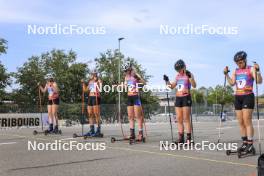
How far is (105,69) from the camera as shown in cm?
5562

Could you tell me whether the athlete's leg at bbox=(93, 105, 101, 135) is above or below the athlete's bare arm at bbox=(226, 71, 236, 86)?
below

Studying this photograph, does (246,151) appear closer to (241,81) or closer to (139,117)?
(241,81)

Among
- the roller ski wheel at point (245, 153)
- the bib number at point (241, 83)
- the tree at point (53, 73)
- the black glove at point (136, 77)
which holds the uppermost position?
the tree at point (53, 73)

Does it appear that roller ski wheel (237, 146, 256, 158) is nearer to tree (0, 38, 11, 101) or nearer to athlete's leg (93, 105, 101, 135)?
athlete's leg (93, 105, 101, 135)

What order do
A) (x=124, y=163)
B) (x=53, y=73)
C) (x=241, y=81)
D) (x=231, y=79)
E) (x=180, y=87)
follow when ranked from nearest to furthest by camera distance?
(x=124, y=163)
(x=241, y=81)
(x=231, y=79)
(x=180, y=87)
(x=53, y=73)

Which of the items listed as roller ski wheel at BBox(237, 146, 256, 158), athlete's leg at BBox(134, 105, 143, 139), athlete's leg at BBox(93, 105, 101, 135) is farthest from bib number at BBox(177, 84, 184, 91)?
athlete's leg at BBox(93, 105, 101, 135)

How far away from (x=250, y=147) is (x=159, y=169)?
273cm

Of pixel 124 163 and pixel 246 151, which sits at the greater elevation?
pixel 246 151

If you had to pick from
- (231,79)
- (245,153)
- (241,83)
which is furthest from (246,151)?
(231,79)

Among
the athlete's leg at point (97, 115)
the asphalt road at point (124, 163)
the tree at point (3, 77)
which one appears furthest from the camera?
the tree at point (3, 77)

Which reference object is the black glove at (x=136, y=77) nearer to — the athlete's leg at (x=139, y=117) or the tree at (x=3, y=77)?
the athlete's leg at (x=139, y=117)

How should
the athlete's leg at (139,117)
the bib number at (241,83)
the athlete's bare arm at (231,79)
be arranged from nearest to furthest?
1. the bib number at (241,83)
2. the athlete's bare arm at (231,79)
3. the athlete's leg at (139,117)

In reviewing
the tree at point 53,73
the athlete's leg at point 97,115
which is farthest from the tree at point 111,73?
the athlete's leg at point 97,115

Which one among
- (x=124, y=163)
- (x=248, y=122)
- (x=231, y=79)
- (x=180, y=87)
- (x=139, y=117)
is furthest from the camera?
(x=139, y=117)
